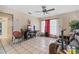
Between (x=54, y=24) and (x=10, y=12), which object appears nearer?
(x=10, y=12)

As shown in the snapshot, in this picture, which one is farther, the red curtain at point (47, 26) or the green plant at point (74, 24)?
the red curtain at point (47, 26)

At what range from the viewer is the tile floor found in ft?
6.37

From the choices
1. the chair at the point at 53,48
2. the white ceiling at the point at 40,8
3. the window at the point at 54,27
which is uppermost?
the white ceiling at the point at 40,8

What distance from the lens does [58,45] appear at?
2006 millimetres

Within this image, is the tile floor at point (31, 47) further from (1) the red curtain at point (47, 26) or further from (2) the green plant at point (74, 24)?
(2) the green plant at point (74, 24)

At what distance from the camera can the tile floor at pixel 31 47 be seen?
6.37 ft

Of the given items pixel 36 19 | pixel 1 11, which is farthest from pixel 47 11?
pixel 1 11

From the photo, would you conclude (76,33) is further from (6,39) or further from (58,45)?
(6,39)

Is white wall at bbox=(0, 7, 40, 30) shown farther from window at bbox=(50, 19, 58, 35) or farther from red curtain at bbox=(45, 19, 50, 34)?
window at bbox=(50, 19, 58, 35)

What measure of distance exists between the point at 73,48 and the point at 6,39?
1.35 meters

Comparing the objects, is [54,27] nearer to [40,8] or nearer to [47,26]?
[47,26]

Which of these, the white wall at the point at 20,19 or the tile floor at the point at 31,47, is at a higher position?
the white wall at the point at 20,19

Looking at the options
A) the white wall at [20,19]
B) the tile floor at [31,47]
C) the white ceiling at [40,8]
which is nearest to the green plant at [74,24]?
the white ceiling at [40,8]
